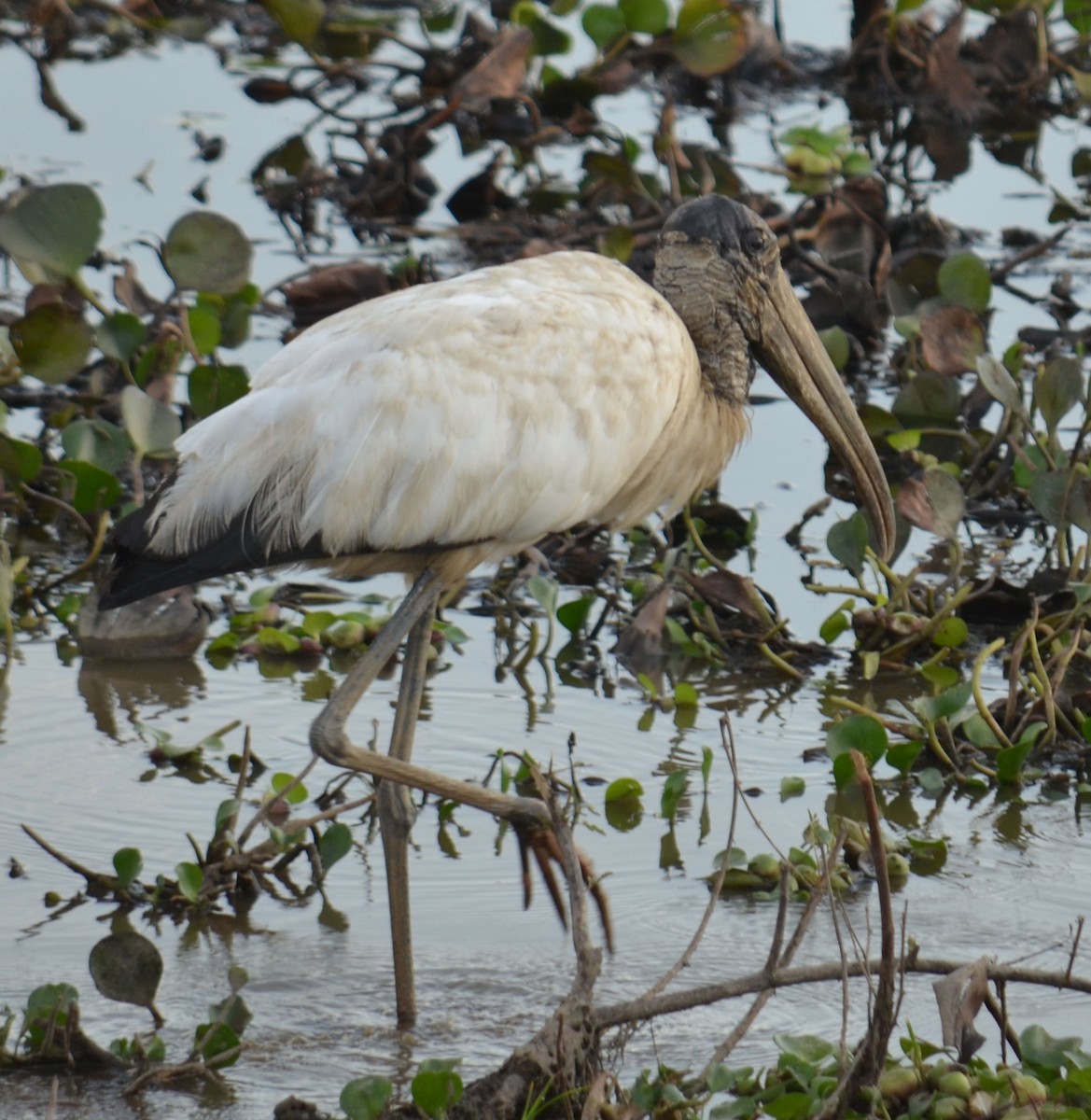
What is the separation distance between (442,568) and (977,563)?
2.46 meters

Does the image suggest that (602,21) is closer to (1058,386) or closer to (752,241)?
(1058,386)

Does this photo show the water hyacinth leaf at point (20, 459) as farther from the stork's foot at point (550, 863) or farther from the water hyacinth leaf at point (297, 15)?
the water hyacinth leaf at point (297, 15)

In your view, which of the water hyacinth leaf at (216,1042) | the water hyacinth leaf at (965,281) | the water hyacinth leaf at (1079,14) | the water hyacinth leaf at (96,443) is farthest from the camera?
the water hyacinth leaf at (1079,14)

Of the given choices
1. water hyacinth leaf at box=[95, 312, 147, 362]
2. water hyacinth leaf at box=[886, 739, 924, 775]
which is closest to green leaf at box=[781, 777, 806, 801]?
water hyacinth leaf at box=[886, 739, 924, 775]

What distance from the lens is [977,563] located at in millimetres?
5895

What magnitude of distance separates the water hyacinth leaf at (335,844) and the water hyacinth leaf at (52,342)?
187 centimetres

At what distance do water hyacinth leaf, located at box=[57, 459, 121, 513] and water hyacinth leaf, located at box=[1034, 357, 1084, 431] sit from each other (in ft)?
7.55

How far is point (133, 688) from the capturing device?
4980 mm

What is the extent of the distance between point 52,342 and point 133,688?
0.90 m

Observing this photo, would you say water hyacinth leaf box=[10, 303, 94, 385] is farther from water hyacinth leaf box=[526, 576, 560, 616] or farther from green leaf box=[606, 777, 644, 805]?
green leaf box=[606, 777, 644, 805]

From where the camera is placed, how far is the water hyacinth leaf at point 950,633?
4.94 metres

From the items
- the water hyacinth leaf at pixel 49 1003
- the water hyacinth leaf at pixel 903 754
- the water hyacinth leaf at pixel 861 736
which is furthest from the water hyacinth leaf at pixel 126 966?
the water hyacinth leaf at pixel 903 754

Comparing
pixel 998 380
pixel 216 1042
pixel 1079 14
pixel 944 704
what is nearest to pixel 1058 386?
pixel 998 380

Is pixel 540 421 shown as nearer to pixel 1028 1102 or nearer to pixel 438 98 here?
pixel 1028 1102
